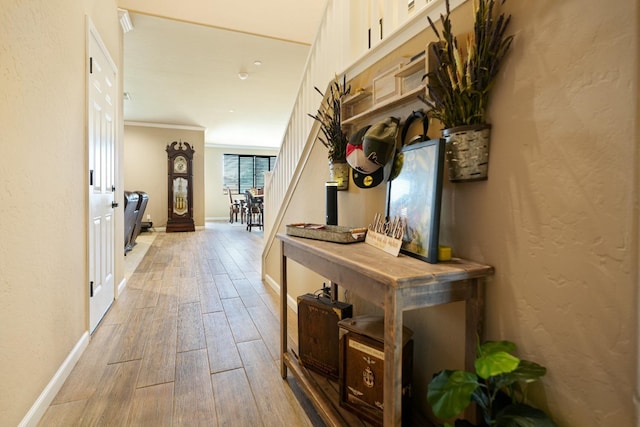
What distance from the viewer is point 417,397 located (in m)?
1.31

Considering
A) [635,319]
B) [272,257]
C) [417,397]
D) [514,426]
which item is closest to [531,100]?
[635,319]

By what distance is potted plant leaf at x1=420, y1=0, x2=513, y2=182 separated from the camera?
952 mm

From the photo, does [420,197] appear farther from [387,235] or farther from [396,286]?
[396,286]

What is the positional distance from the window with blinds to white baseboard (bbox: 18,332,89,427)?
10.1 m

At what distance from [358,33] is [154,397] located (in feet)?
7.12

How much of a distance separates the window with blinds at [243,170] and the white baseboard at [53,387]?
10.1 metres

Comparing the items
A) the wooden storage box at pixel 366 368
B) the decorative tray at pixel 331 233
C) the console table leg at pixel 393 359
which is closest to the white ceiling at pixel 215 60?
the decorative tray at pixel 331 233

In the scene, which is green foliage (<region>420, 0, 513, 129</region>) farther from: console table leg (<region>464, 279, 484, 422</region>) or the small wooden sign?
console table leg (<region>464, 279, 484, 422</region>)

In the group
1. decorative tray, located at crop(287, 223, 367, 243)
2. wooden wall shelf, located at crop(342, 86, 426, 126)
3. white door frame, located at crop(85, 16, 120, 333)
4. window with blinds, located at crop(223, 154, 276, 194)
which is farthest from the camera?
window with blinds, located at crop(223, 154, 276, 194)

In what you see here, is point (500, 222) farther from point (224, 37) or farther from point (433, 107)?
point (224, 37)

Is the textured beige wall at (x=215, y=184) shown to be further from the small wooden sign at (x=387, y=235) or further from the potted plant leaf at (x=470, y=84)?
the potted plant leaf at (x=470, y=84)

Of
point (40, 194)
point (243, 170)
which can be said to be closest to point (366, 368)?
point (40, 194)

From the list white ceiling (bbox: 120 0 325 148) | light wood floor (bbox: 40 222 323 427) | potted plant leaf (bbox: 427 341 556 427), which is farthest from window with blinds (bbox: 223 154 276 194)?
potted plant leaf (bbox: 427 341 556 427)

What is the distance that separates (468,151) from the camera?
1023 mm
